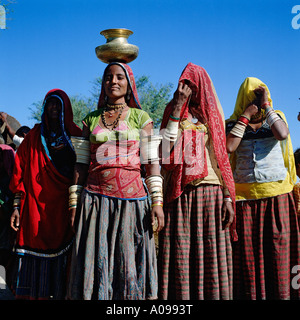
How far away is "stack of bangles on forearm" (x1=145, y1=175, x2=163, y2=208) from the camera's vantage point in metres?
4.09

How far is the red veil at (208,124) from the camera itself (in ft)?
14.6

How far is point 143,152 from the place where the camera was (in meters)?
4.26

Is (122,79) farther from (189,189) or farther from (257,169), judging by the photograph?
(257,169)

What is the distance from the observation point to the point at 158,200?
13.4ft

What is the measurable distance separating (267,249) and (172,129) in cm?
164

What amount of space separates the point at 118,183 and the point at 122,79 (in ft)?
3.40

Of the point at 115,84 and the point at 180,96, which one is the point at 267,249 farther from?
the point at 115,84

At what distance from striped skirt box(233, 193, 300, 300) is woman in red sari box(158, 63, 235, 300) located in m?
0.39

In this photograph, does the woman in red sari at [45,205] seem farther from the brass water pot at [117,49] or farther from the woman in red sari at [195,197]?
the woman in red sari at [195,197]

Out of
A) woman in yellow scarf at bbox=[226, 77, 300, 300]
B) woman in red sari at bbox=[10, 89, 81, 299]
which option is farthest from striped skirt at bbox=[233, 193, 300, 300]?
woman in red sari at bbox=[10, 89, 81, 299]

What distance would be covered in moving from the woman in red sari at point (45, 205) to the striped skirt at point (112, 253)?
671 millimetres
